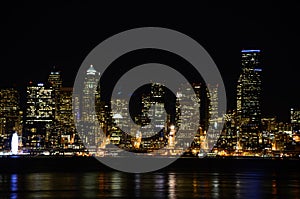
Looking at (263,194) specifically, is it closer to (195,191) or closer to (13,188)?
(195,191)

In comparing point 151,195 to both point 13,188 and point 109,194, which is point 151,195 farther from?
point 13,188

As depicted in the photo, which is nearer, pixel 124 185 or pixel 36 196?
pixel 36 196

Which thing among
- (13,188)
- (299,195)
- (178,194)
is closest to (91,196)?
(178,194)

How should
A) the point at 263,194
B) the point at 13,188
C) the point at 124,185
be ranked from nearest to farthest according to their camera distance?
the point at 263,194
the point at 13,188
the point at 124,185

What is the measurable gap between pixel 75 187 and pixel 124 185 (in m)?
4.80

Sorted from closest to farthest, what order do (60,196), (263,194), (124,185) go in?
(60,196)
(263,194)
(124,185)

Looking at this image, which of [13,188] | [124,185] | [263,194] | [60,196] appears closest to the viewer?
[60,196]

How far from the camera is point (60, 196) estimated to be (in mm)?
44844

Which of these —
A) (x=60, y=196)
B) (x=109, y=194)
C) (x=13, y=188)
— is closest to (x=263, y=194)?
(x=109, y=194)

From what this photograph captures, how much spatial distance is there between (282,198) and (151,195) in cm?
853

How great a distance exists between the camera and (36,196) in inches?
1784

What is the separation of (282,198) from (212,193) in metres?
5.63

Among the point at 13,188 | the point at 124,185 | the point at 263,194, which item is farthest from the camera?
the point at 124,185

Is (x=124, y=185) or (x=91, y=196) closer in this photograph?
(x=91, y=196)
